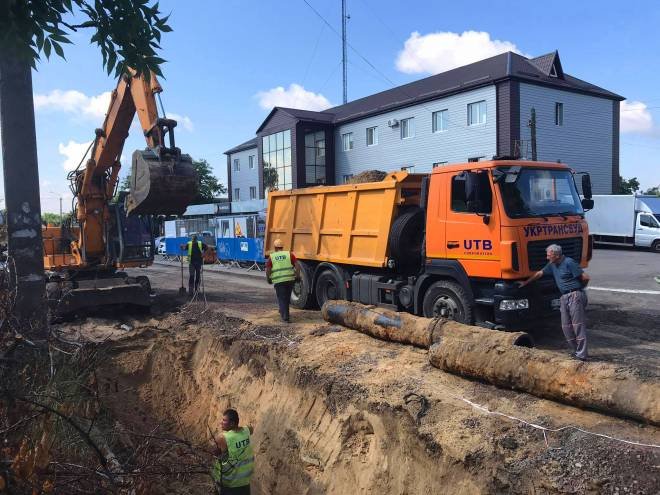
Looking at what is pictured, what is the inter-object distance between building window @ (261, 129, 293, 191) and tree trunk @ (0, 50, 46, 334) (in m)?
32.0

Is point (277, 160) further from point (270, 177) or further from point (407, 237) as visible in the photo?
point (407, 237)

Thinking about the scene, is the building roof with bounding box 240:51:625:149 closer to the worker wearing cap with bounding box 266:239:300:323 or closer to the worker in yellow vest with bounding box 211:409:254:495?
the worker wearing cap with bounding box 266:239:300:323

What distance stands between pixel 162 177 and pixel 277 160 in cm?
2963

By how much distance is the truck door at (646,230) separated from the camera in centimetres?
2412

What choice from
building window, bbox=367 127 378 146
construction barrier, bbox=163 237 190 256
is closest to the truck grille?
construction barrier, bbox=163 237 190 256

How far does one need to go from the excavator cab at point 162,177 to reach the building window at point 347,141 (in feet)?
84.5

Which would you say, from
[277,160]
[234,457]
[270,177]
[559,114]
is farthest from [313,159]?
[234,457]

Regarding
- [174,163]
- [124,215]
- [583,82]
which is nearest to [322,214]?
[174,163]

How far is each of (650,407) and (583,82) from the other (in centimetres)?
3041

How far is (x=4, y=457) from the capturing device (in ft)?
9.09

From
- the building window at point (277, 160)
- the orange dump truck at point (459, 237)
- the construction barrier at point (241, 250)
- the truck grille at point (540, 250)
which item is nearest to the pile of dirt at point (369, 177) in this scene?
the orange dump truck at point (459, 237)

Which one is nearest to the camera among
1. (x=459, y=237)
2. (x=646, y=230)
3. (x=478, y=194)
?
(x=478, y=194)

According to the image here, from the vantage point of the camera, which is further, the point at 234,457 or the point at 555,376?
the point at 555,376

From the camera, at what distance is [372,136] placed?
3350cm
